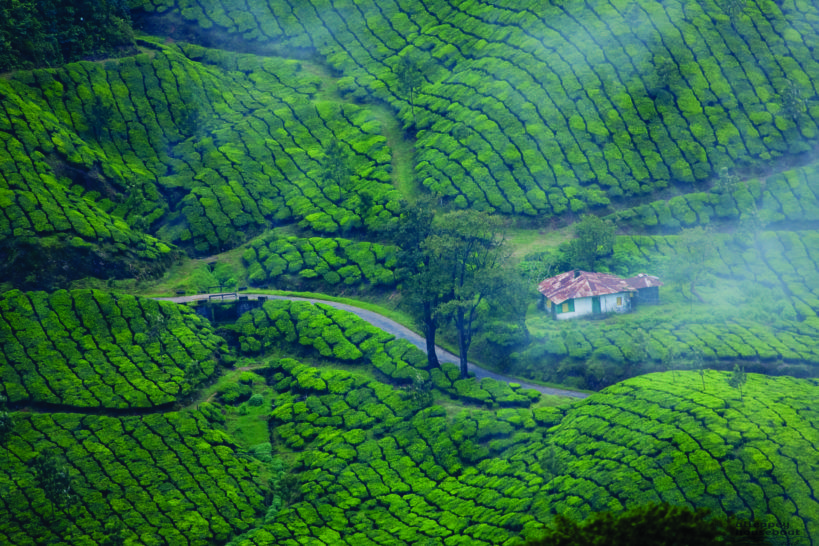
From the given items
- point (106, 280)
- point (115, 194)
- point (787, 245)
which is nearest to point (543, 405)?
point (787, 245)

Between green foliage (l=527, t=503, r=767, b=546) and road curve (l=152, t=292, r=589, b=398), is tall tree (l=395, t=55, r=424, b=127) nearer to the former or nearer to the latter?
road curve (l=152, t=292, r=589, b=398)

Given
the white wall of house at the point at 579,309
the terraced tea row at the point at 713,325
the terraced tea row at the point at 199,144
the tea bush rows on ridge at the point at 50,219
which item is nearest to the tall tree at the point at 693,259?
the terraced tea row at the point at 713,325

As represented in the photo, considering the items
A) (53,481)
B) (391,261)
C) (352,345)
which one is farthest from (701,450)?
(53,481)

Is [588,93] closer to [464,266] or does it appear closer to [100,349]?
[464,266]

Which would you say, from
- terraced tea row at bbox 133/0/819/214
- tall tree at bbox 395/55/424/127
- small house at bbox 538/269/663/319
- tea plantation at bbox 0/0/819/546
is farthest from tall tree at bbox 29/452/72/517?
tall tree at bbox 395/55/424/127

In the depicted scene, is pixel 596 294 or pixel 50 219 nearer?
pixel 596 294

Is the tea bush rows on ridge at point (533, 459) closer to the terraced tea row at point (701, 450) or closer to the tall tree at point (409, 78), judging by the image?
the terraced tea row at point (701, 450)

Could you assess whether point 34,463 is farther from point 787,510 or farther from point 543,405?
point 787,510
